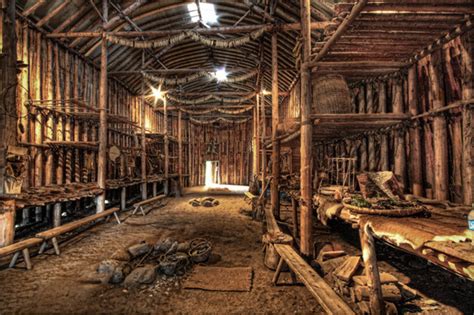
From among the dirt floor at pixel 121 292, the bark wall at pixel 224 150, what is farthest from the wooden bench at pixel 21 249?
the bark wall at pixel 224 150

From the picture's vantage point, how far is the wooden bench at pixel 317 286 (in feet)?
9.48

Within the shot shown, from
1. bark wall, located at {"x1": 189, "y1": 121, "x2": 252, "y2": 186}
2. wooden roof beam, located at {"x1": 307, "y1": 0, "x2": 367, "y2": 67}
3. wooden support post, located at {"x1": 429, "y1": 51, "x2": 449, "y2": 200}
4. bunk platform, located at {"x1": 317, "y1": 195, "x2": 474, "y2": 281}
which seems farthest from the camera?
bark wall, located at {"x1": 189, "y1": 121, "x2": 252, "y2": 186}

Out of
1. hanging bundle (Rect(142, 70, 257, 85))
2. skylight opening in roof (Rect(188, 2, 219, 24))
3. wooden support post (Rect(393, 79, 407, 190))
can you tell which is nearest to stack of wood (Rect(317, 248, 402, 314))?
wooden support post (Rect(393, 79, 407, 190))

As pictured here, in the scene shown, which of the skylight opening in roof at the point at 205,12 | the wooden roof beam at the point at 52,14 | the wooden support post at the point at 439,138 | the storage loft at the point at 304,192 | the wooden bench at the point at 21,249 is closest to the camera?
the storage loft at the point at 304,192

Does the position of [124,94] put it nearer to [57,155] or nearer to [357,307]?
[57,155]

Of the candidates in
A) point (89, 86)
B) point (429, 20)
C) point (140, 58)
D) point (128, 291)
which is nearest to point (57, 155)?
point (89, 86)

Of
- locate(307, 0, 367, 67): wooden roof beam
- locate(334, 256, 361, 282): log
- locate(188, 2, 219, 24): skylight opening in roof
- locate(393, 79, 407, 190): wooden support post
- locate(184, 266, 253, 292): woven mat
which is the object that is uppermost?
locate(188, 2, 219, 24): skylight opening in roof

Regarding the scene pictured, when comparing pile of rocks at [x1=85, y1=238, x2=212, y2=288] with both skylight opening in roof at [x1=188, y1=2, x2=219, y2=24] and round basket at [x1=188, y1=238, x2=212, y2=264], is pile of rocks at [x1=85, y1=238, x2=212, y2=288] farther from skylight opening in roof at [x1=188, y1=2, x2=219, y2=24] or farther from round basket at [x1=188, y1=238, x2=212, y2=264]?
skylight opening in roof at [x1=188, y1=2, x2=219, y2=24]

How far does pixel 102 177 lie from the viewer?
9555 mm

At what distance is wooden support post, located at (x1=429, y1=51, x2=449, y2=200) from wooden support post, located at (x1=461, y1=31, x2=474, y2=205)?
0.44 m

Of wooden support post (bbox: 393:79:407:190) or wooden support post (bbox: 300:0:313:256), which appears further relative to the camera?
wooden support post (bbox: 393:79:407:190)

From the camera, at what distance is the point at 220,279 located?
4.76m

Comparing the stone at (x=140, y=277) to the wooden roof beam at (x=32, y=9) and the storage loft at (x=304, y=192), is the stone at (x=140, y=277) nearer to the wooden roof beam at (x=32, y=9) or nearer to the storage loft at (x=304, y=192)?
Answer: the storage loft at (x=304, y=192)

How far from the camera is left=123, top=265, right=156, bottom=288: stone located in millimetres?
4527
